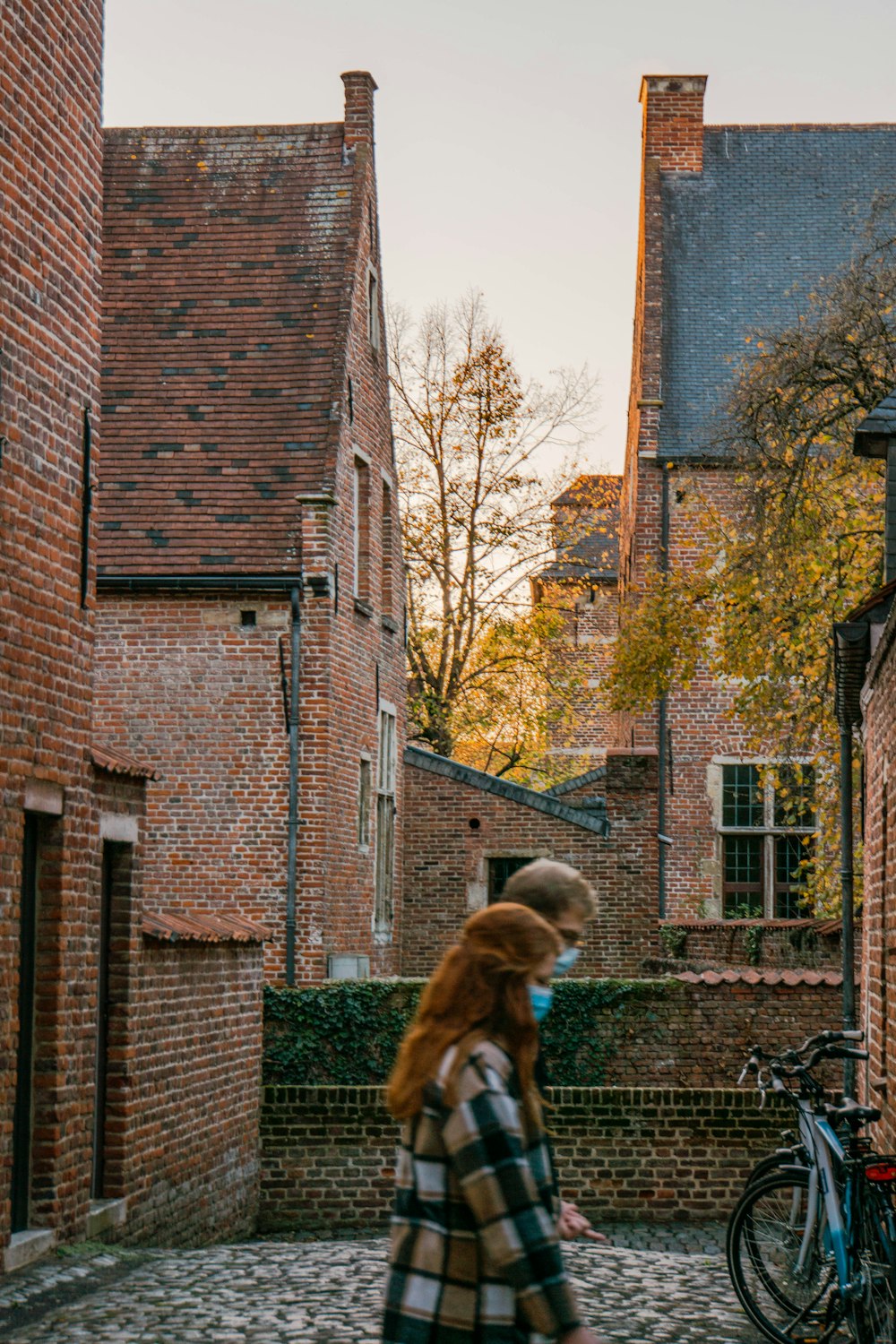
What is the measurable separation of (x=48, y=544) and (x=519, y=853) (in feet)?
54.0

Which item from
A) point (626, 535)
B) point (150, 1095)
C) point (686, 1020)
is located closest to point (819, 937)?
point (686, 1020)

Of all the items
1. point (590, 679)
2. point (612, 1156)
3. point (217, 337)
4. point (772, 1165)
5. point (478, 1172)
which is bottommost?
point (612, 1156)

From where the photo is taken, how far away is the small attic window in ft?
75.8

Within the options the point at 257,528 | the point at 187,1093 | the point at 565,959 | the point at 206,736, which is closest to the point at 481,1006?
the point at 565,959

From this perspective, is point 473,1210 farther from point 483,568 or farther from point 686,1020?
point 483,568

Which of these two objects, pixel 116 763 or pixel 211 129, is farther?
pixel 211 129

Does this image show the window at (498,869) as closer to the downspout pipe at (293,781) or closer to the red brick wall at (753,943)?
the red brick wall at (753,943)

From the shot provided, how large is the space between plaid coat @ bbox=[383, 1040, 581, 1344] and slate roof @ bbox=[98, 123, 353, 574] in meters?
16.4

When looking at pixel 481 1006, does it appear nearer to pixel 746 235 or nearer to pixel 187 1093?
pixel 187 1093

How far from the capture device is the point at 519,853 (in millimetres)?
25234

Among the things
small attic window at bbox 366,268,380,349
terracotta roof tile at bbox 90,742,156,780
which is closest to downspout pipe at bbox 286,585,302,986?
small attic window at bbox 366,268,380,349

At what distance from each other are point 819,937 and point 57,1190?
40.3ft

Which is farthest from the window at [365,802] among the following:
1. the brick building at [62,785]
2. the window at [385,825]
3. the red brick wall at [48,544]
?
the red brick wall at [48,544]

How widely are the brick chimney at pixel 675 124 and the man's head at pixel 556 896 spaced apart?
2818 centimetres
